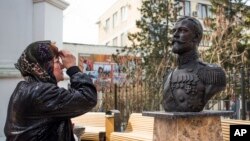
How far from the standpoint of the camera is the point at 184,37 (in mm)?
4332

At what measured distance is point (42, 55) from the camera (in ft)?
5.79

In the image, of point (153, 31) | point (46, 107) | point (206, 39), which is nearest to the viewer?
point (46, 107)

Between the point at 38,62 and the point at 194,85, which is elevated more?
the point at 38,62

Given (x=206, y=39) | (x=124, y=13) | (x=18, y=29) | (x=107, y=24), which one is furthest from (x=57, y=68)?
(x=107, y=24)

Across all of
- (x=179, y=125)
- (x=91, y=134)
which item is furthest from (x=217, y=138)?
(x=91, y=134)

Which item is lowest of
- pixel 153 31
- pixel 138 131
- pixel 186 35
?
pixel 138 131

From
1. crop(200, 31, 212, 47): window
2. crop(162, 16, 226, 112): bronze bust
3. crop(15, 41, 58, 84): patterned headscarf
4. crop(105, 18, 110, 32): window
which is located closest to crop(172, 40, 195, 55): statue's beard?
crop(162, 16, 226, 112): bronze bust

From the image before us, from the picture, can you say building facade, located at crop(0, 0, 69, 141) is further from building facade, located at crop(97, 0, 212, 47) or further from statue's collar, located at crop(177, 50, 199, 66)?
building facade, located at crop(97, 0, 212, 47)

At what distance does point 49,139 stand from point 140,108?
33.1 ft

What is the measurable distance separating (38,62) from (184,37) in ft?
9.20

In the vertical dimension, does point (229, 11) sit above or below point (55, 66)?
above

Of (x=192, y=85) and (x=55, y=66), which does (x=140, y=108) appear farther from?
(x=55, y=66)

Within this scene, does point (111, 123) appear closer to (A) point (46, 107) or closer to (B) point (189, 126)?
(B) point (189, 126)

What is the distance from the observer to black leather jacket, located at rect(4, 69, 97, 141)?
1698mm
